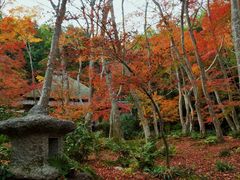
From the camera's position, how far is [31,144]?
19.6 feet

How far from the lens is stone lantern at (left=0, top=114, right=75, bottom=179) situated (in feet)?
19.0

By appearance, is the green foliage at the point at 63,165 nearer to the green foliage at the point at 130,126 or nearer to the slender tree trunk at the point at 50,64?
the slender tree trunk at the point at 50,64

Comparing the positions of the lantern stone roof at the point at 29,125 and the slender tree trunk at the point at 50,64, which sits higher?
the slender tree trunk at the point at 50,64

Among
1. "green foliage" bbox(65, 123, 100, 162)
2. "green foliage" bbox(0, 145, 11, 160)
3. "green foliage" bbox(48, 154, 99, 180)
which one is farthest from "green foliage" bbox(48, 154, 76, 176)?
"green foliage" bbox(65, 123, 100, 162)

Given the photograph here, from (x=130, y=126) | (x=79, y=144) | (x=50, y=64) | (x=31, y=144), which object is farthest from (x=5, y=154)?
(x=130, y=126)

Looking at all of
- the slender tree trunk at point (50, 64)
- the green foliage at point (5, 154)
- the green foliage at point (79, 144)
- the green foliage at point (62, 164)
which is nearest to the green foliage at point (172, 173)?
the green foliage at point (62, 164)

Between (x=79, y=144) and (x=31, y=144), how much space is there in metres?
3.62

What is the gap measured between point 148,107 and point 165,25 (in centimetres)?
735

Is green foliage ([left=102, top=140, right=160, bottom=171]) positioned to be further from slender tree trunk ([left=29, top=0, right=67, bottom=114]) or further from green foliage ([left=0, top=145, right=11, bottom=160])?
green foliage ([left=0, top=145, right=11, bottom=160])

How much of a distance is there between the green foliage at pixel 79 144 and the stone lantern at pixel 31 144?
3252 millimetres

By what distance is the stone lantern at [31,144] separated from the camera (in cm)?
580

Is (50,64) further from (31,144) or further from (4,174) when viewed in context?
(4,174)

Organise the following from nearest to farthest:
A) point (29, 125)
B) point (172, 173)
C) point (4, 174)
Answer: point (4, 174)
point (29, 125)
point (172, 173)

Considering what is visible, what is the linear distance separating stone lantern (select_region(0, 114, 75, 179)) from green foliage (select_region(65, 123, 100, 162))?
10.7 feet
